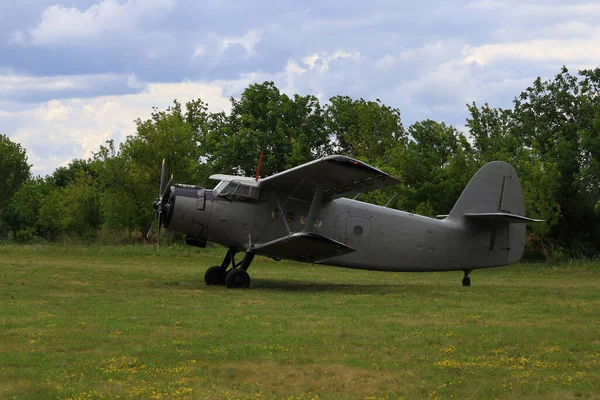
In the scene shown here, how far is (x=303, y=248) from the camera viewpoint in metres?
20.2

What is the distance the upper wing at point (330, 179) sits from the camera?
18.4 m

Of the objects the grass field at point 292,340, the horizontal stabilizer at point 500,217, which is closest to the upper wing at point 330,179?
the grass field at point 292,340

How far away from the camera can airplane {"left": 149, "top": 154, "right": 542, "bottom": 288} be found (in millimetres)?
20109

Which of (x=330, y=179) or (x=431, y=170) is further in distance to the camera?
(x=431, y=170)

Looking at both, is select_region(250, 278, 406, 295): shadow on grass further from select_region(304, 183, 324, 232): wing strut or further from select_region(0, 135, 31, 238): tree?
select_region(0, 135, 31, 238): tree

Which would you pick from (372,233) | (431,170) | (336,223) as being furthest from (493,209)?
(431,170)

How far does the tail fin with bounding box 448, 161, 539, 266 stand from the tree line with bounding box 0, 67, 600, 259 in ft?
47.5

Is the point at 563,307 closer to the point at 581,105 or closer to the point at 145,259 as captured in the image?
the point at 145,259

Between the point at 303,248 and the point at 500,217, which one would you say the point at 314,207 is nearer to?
the point at 303,248

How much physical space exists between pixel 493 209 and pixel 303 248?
Result: 594cm

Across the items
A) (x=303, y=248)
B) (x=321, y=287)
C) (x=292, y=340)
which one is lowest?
(x=292, y=340)

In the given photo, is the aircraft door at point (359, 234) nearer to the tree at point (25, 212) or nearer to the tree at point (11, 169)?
the tree at point (25, 212)

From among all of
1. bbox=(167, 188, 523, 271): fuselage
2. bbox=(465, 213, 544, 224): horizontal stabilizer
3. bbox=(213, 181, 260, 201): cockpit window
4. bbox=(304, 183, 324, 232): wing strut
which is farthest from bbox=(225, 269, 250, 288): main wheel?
bbox=(465, 213, 544, 224): horizontal stabilizer

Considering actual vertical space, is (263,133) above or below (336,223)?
above
